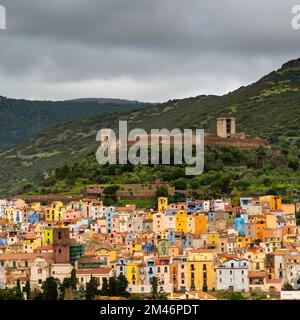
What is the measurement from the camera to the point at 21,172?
8794cm

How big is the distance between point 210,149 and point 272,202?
1155cm

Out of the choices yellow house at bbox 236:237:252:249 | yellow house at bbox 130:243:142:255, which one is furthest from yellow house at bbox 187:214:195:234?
yellow house at bbox 130:243:142:255

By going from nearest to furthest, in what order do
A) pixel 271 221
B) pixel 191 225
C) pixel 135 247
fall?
pixel 135 247
pixel 271 221
pixel 191 225


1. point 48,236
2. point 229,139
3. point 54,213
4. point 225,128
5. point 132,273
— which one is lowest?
point 132,273

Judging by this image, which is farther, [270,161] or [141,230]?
[270,161]

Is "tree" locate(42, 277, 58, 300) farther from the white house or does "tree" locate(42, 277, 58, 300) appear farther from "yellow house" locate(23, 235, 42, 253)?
"yellow house" locate(23, 235, 42, 253)

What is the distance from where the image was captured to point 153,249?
3506 centimetres

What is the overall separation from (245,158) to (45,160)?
140 feet

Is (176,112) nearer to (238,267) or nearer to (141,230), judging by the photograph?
(141,230)

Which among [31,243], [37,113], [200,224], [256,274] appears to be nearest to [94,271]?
[256,274]

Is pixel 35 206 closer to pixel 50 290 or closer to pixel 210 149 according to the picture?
pixel 210 149

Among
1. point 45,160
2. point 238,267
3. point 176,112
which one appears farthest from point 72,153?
point 238,267

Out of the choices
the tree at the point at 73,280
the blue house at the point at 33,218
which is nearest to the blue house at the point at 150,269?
the tree at the point at 73,280

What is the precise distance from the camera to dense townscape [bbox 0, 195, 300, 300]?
Result: 29.5 meters
